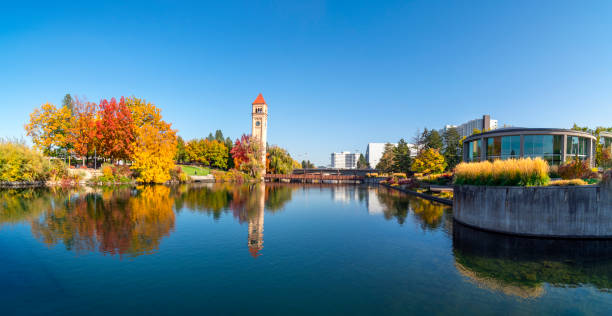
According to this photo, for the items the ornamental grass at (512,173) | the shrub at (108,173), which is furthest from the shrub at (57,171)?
the ornamental grass at (512,173)

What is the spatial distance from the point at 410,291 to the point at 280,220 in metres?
12.6

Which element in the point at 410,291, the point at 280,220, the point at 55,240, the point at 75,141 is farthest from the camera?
the point at 75,141

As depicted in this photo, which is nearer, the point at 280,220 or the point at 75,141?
the point at 280,220

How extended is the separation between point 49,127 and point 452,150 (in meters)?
85.5

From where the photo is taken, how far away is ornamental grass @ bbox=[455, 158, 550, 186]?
624 inches

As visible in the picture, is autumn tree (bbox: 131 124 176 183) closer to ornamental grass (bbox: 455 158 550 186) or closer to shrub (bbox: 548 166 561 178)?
ornamental grass (bbox: 455 158 550 186)

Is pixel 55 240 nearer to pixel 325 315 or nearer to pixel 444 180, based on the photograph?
pixel 325 315

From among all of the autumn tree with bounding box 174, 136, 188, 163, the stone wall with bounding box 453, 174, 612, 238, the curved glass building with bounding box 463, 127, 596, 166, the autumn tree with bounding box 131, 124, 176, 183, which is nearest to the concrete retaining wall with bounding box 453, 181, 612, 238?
the stone wall with bounding box 453, 174, 612, 238

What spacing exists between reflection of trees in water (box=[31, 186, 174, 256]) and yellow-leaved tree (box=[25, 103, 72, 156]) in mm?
40229

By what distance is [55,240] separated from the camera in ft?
44.5

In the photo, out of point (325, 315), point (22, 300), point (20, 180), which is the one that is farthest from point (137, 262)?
point (20, 180)

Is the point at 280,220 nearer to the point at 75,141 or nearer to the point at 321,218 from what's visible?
the point at 321,218

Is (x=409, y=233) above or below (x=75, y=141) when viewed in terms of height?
below

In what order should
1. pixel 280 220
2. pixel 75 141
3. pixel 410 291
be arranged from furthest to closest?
pixel 75 141 → pixel 280 220 → pixel 410 291
